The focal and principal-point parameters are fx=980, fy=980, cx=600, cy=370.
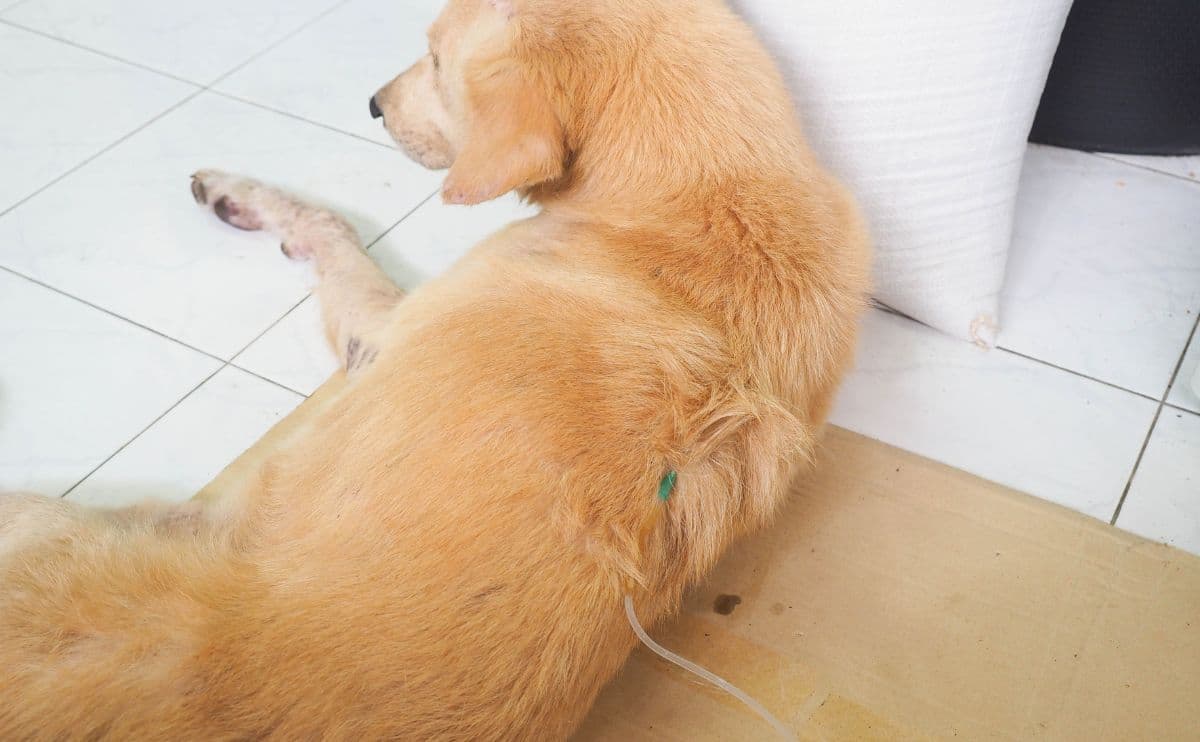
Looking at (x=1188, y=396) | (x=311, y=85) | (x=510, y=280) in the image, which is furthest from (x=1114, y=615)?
(x=311, y=85)

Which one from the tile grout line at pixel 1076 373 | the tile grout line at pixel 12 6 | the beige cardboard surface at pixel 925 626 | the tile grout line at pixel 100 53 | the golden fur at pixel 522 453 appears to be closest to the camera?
the golden fur at pixel 522 453

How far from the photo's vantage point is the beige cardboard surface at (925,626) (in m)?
1.52

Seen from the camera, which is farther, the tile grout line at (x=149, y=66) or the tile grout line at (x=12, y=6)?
the tile grout line at (x=12, y=6)

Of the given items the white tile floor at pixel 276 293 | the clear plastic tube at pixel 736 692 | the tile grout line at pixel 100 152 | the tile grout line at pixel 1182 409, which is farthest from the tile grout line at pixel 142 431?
the tile grout line at pixel 1182 409

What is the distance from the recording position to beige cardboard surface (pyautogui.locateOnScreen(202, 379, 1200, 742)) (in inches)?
59.9

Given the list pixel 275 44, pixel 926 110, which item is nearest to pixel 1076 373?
A: pixel 926 110

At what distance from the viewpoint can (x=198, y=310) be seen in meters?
2.09

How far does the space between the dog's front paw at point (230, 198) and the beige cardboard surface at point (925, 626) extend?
0.60m

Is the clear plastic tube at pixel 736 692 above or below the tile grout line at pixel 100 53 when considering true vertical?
below

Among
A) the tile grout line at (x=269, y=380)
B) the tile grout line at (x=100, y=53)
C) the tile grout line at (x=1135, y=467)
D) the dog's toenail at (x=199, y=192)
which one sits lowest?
the tile grout line at (x=269, y=380)

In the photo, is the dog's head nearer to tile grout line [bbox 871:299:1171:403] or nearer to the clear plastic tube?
the clear plastic tube

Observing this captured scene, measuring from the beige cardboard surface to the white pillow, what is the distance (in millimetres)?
447

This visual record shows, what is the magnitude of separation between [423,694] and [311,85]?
205 cm

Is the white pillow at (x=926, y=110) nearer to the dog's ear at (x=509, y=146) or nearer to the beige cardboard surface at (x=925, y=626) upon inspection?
the beige cardboard surface at (x=925, y=626)
